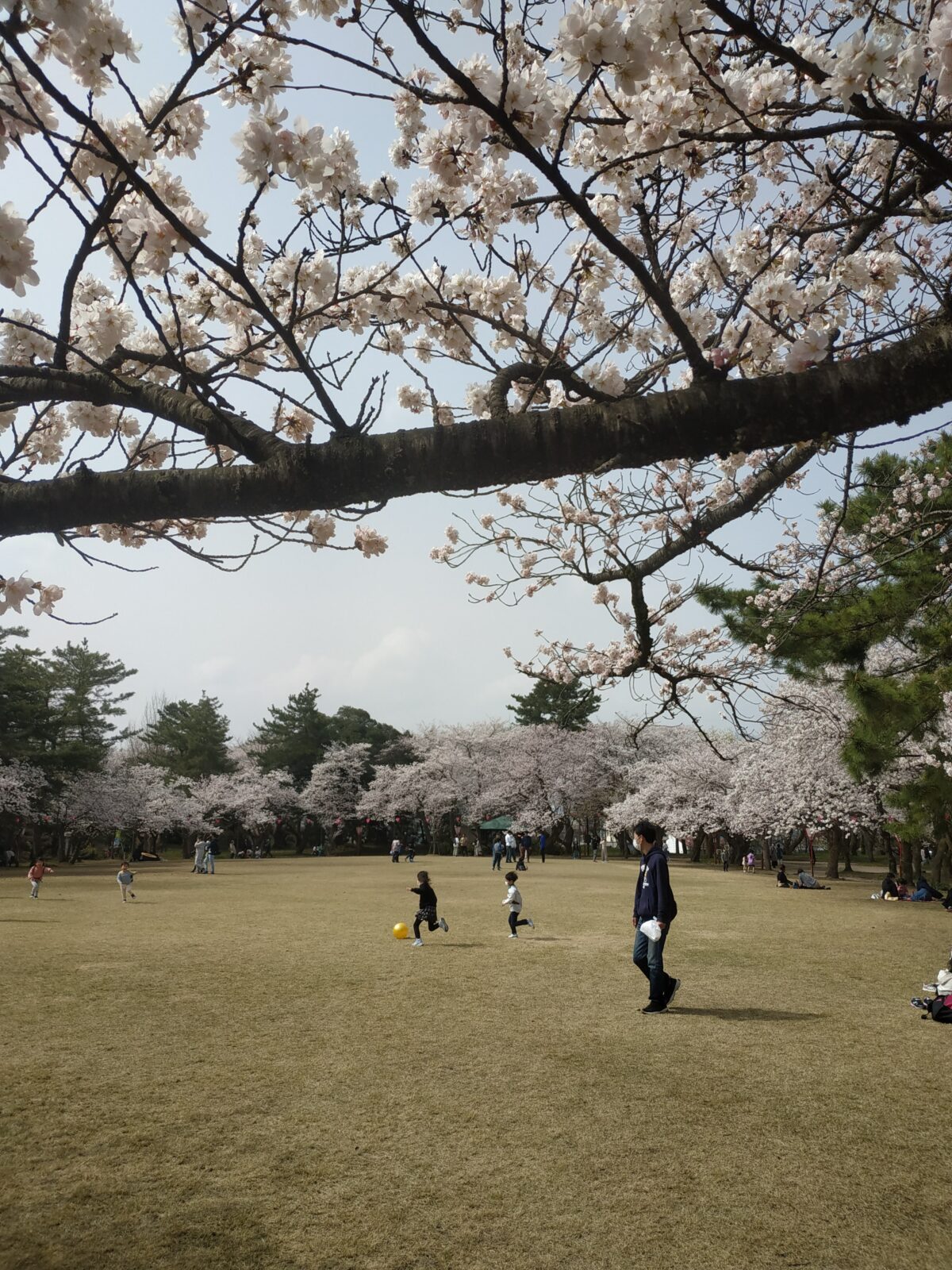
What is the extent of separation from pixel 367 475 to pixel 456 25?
188 centimetres

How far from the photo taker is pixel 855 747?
46.7 ft

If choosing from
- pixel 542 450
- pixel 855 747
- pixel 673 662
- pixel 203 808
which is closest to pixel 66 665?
pixel 203 808

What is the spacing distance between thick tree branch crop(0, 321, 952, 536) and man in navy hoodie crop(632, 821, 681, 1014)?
4806mm

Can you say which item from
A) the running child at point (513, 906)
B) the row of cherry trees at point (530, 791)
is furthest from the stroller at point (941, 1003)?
the row of cherry trees at point (530, 791)

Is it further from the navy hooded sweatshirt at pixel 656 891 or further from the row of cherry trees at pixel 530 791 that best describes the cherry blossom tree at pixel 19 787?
the navy hooded sweatshirt at pixel 656 891

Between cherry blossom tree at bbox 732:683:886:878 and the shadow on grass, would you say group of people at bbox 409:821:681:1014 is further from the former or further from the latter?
cherry blossom tree at bbox 732:683:886:878

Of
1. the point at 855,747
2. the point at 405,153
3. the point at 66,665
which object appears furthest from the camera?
the point at 66,665

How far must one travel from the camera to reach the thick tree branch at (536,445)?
2.25m

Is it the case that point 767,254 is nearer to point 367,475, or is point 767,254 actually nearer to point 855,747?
point 367,475

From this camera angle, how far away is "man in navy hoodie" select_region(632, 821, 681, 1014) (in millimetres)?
6672

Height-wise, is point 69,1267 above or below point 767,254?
below

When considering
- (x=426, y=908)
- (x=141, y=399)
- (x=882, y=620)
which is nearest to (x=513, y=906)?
(x=426, y=908)

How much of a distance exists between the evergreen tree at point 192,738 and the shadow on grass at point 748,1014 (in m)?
42.4

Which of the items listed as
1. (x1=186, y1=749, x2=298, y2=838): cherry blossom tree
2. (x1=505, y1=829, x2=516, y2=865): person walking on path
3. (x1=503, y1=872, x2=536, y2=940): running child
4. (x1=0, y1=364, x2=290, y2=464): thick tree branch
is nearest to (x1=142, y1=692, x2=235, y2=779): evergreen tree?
(x1=186, y1=749, x2=298, y2=838): cherry blossom tree
